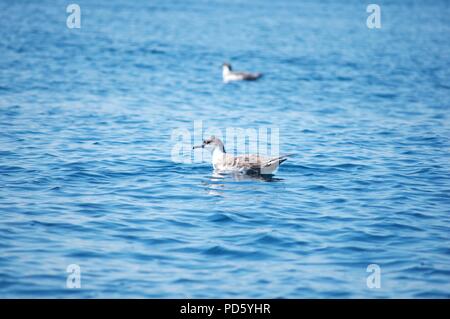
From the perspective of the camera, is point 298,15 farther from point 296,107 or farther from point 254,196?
point 254,196

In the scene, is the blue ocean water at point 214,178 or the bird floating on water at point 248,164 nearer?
the blue ocean water at point 214,178

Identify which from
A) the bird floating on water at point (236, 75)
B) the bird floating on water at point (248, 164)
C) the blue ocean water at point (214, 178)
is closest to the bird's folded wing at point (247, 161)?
the bird floating on water at point (248, 164)

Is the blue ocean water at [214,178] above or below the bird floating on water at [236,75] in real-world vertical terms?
below

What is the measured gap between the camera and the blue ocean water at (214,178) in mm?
10961

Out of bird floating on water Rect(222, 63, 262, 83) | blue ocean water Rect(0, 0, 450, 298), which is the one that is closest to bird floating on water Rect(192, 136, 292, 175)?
blue ocean water Rect(0, 0, 450, 298)

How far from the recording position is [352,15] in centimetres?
6775

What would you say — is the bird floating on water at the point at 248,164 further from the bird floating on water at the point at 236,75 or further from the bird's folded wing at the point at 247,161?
the bird floating on water at the point at 236,75

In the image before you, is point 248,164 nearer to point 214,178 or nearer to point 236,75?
point 214,178

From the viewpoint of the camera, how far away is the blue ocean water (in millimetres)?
10961

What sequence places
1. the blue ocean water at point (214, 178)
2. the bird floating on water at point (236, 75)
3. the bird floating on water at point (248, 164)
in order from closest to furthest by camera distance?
the blue ocean water at point (214, 178) < the bird floating on water at point (248, 164) < the bird floating on water at point (236, 75)

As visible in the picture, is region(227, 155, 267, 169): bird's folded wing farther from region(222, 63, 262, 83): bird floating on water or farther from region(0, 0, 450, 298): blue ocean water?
region(222, 63, 262, 83): bird floating on water

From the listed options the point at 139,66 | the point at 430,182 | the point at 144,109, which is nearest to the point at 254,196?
the point at 430,182

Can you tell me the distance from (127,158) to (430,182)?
8.20 meters

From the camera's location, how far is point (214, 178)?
16.5m
